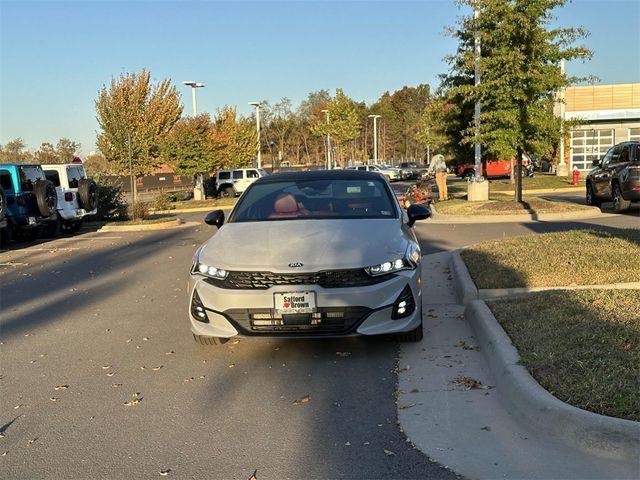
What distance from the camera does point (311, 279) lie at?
16.5 ft

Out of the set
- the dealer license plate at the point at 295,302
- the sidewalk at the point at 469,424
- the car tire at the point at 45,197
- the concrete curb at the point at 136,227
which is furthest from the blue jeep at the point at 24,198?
the sidewalk at the point at 469,424

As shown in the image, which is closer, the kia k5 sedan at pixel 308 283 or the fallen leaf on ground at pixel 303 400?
the fallen leaf on ground at pixel 303 400

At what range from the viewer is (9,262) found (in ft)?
42.2

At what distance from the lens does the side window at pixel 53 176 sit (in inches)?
730

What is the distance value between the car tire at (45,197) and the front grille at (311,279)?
1244 centimetres

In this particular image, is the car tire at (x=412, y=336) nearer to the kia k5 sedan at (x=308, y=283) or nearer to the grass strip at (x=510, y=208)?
the kia k5 sedan at (x=308, y=283)

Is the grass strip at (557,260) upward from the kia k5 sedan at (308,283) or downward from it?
downward

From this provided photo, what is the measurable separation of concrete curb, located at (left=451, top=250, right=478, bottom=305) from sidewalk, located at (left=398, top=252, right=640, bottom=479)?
38.8 inches

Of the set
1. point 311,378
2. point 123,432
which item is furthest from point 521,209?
point 123,432

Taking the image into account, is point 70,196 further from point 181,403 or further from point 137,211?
point 181,403

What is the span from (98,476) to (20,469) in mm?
500

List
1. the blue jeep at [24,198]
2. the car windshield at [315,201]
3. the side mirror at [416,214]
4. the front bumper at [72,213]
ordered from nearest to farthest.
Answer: the car windshield at [315,201]
the side mirror at [416,214]
the blue jeep at [24,198]
the front bumper at [72,213]

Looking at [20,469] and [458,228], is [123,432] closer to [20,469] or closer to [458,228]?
[20,469]

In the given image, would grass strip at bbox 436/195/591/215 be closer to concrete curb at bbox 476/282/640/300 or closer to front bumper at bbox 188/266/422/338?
concrete curb at bbox 476/282/640/300
